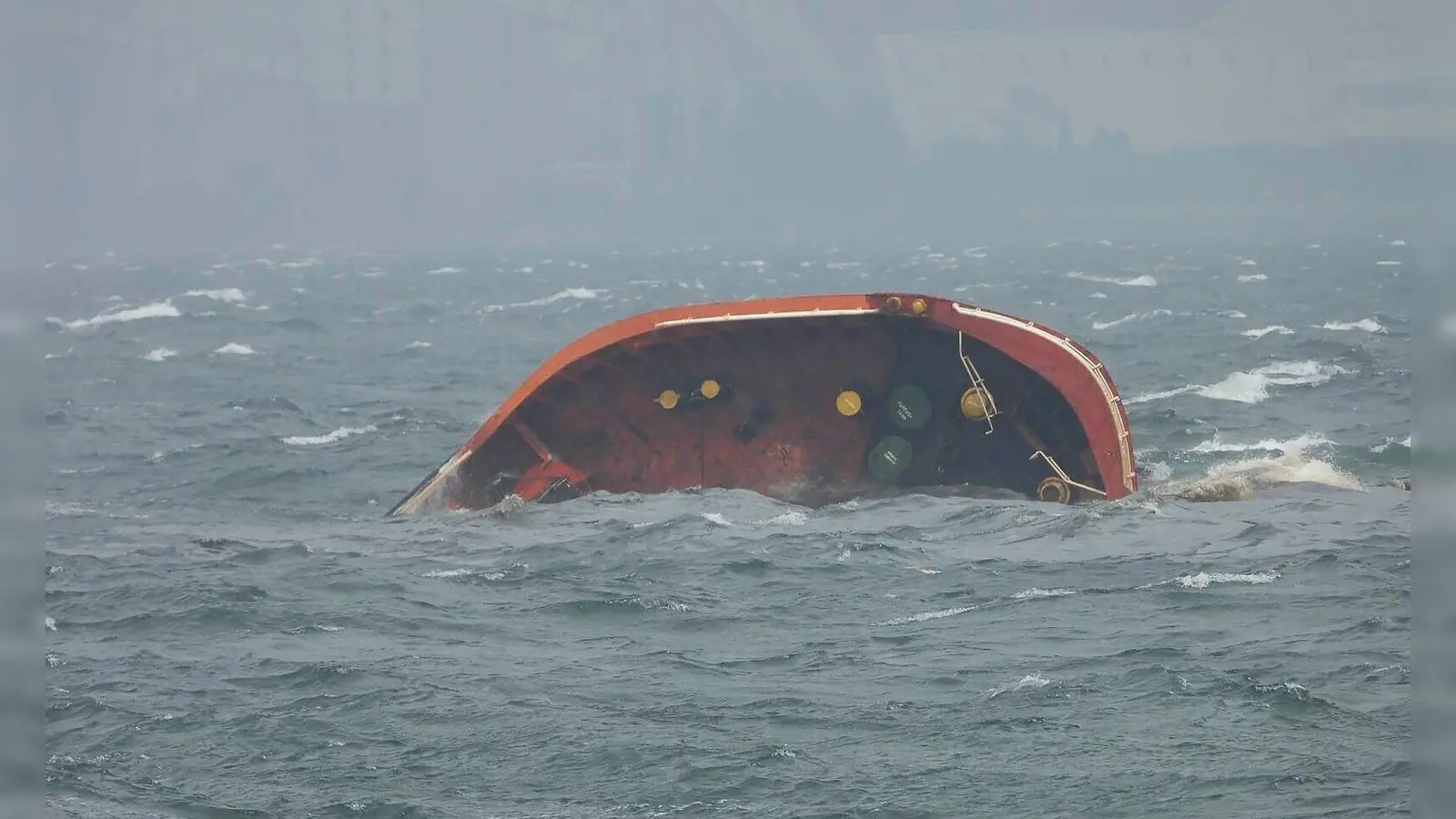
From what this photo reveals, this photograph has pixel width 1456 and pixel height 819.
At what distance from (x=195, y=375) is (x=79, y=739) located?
45.2 metres

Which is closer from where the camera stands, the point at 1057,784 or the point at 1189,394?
the point at 1057,784

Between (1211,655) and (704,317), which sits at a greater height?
(704,317)

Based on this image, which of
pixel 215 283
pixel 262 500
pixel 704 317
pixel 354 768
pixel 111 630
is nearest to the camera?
pixel 354 768

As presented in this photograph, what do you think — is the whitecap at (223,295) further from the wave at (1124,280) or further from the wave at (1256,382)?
the wave at (1256,382)

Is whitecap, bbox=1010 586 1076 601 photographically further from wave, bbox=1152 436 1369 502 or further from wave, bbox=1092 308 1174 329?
wave, bbox=1092 308 1174 329

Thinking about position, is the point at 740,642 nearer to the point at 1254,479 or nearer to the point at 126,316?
the point at 1254,479

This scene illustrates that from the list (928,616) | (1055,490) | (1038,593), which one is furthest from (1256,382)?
(928,616)

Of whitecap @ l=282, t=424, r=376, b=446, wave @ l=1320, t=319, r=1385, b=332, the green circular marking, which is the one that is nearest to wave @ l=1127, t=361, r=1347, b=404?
wave @ l=1320, t=319, r=1385, b=332

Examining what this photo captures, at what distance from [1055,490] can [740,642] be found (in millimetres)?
8823

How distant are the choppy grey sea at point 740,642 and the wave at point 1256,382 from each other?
4.17 feet

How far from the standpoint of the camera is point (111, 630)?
21219 millimetres

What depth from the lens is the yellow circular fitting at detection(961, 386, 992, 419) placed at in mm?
26516

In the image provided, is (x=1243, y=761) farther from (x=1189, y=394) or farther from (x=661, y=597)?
(x=1189, y=394)

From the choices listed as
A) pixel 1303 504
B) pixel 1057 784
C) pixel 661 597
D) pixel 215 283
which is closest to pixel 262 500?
pixel 661 597
